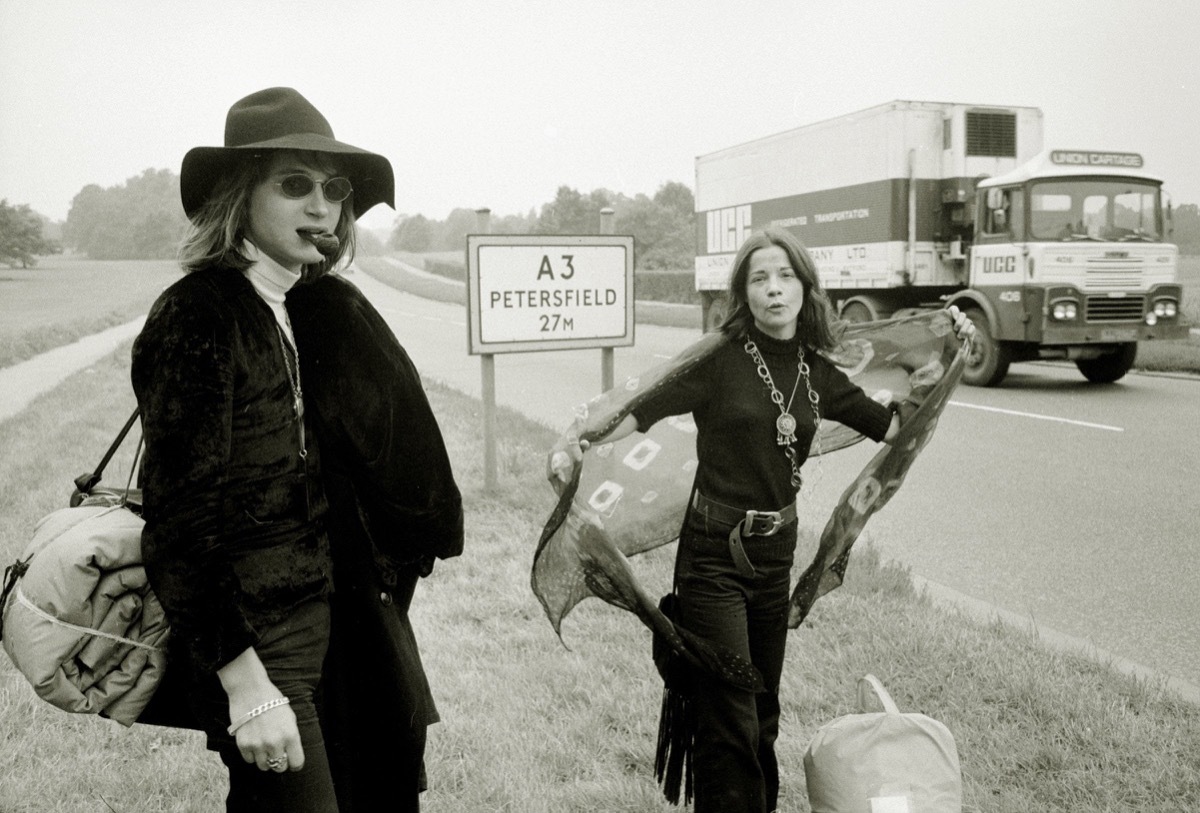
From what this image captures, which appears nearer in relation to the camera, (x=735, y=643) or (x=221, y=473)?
(x=221, y=473)

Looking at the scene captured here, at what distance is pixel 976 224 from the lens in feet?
44.7

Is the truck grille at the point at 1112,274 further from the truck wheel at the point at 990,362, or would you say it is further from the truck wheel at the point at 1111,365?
the truck wheel at the point at 990,362

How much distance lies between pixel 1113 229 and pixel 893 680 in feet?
36.3

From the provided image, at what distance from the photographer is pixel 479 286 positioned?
6805 mm

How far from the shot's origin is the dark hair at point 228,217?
1.87m

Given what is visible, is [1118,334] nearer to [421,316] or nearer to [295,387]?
[295,387]

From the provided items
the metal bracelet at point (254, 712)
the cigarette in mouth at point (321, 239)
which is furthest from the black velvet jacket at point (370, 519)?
the metal bracelet at point (254, 712)

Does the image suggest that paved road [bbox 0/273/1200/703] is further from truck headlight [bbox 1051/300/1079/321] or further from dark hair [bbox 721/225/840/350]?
dark hair [bbox 721/225/840/350]

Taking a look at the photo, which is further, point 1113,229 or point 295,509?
point 1113,229

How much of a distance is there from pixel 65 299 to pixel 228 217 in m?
18.3

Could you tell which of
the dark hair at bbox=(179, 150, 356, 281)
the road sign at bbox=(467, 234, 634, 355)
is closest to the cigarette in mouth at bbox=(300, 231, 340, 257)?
the dark hair at bbox=(179, 150, 356, 281)

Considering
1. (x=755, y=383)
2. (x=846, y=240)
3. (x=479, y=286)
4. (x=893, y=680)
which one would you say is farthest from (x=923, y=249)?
(x=755, y=383)

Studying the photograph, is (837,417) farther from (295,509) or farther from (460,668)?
(460,668)

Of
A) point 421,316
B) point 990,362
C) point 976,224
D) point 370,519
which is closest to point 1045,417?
point 990,362
